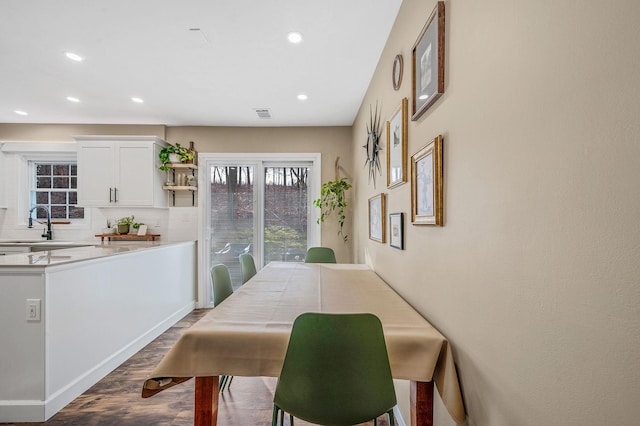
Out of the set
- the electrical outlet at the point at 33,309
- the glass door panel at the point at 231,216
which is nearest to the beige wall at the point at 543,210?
the electrical outlet at the point at 33,309

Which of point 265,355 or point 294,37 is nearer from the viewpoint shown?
point 265,355

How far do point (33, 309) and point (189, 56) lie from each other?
7.06ft

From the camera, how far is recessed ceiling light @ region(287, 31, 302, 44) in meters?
2.30

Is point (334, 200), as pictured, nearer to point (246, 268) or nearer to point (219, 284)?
point (246, 268)

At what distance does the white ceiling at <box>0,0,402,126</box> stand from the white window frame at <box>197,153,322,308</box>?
2.09ft

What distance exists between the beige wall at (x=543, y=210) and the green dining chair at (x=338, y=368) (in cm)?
31

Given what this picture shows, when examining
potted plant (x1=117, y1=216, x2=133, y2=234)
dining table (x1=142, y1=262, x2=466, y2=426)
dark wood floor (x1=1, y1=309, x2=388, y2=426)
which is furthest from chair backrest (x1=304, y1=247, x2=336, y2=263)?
potted plant (x1=117, y1=216, x2=133, y2=234)

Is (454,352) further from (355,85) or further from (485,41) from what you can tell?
(355,85)

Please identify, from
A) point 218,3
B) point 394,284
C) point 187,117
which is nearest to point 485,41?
point 394,284

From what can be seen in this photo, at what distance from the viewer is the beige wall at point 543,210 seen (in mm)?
537

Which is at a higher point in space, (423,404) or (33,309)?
(33,309)

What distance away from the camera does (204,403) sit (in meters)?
1.31

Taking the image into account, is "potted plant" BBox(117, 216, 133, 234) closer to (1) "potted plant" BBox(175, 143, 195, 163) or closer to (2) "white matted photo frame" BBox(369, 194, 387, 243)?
(1) "potted plant" BBox(175, 143, 195, 163)

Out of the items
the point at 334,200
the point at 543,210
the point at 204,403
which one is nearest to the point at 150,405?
the point at 204,403
